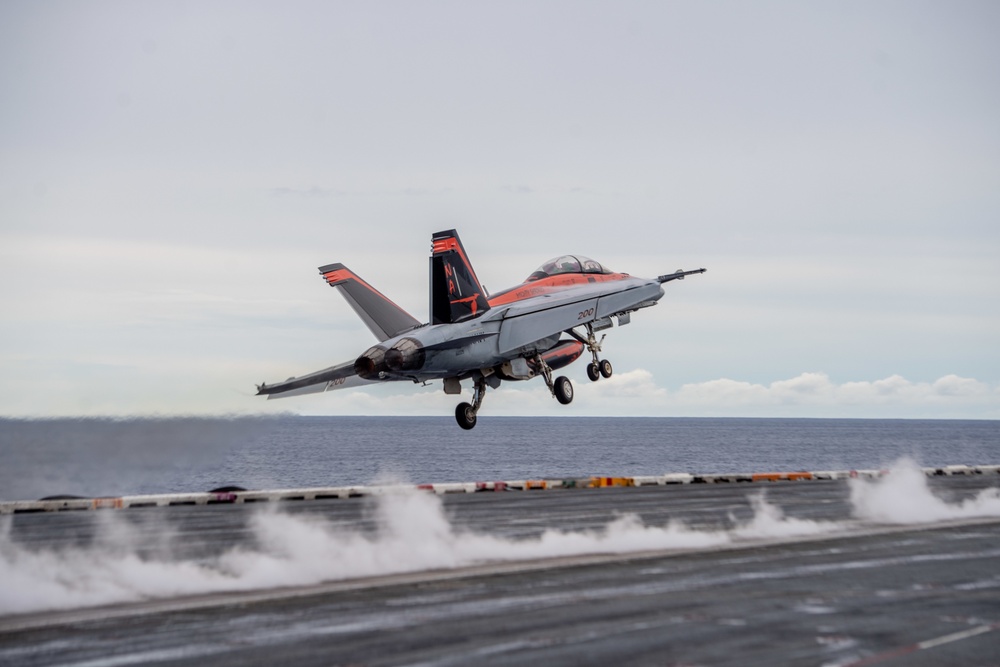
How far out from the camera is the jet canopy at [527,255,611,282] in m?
40.6

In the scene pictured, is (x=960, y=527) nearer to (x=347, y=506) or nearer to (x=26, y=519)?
(x=347, y=506)

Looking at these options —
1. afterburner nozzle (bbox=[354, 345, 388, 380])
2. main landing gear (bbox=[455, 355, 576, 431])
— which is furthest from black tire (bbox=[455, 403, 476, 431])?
afterburner nozzle (bbox=[354, 345, 388, 380])

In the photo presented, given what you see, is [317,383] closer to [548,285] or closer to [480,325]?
[480,325]

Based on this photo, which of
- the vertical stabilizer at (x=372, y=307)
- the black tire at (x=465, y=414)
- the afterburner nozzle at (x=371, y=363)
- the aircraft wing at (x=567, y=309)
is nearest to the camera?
the afterburner nozzle at (x=371, y=363)

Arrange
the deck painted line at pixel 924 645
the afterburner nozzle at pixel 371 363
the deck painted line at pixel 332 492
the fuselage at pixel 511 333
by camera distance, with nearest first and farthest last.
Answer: the deck painted line at pixel 924 645, the afterburner nozzle at pixel 371 363, the fuselage at pixel 511 333, the deck painted line at pixel 332 492

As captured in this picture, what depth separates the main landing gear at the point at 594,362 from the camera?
39.4 meters

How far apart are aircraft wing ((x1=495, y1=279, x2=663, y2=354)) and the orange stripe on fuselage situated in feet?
→ 1.47

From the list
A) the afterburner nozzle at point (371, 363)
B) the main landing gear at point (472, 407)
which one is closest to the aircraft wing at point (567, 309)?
the main landing gear at point (472, 407)

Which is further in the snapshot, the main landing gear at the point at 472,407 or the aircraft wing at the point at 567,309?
the main landing gear at the point at 472,407

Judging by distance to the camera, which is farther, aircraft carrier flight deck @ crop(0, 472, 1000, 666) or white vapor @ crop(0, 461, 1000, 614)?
white vapor @ crop(0, 461, 1000, 614)

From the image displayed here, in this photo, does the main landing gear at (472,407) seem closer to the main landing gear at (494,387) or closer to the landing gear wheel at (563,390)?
the main landing gear at (494,387)

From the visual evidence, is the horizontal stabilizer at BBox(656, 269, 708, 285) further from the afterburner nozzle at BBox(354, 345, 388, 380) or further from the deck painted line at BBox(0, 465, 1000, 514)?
the afterburner nozzle at BBox(354, 345, 388, 380)

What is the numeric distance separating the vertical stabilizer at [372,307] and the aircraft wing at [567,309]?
4.89 metres

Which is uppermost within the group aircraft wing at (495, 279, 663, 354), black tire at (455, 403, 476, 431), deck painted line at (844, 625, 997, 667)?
aircraft wing at (495, 279, 663, 354)
